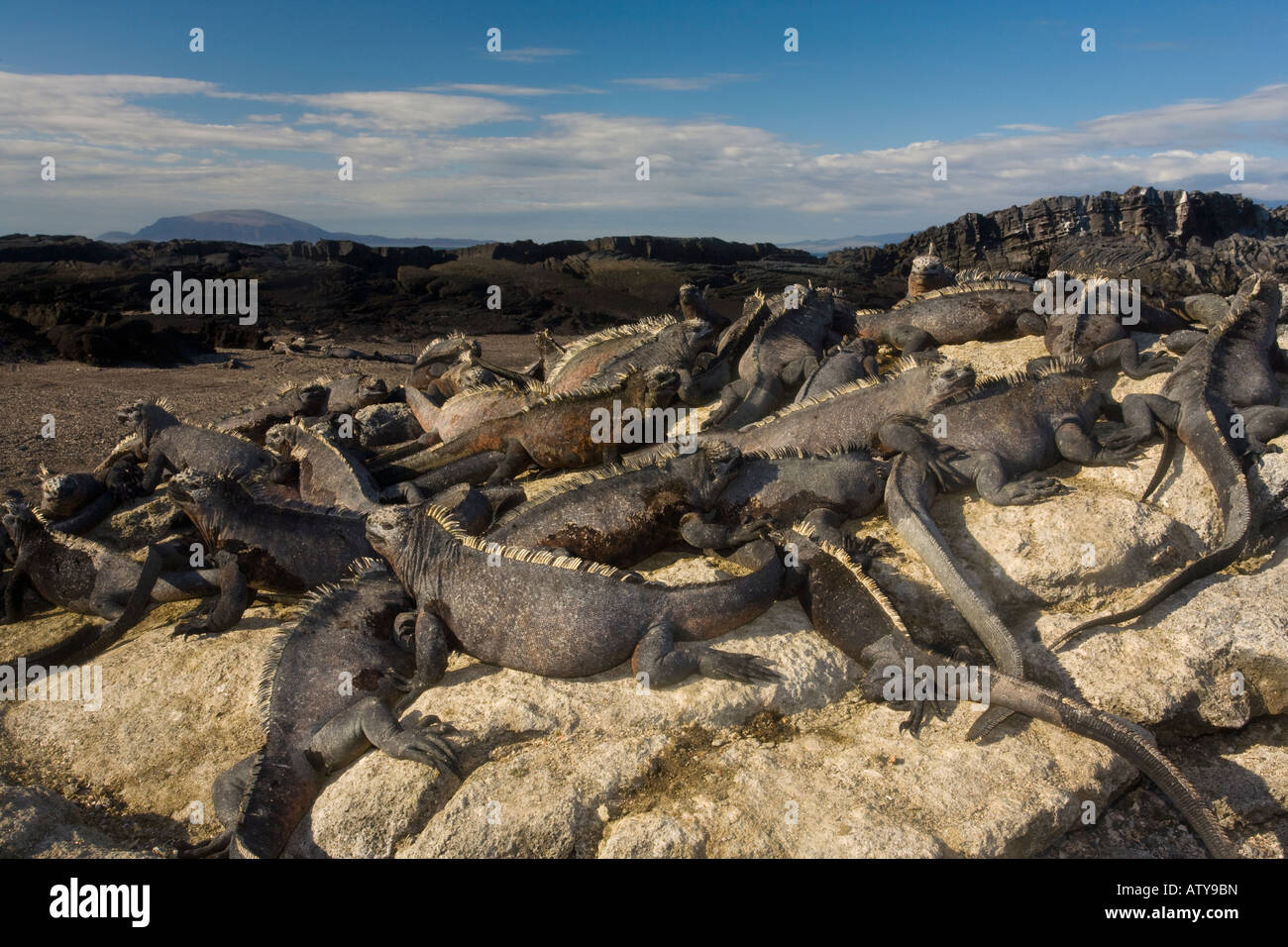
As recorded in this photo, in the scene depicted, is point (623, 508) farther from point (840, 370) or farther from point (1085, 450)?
point (1085, 450)

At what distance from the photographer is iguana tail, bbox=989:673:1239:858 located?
3987 mm

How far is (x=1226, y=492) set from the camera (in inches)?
231

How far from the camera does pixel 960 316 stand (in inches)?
342

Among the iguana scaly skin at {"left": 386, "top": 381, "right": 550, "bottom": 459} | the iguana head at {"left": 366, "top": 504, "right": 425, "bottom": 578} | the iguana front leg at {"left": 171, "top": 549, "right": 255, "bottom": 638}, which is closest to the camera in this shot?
the iguana head at {"left": 366, "top": 504, "right": 425, "bottom": 578}

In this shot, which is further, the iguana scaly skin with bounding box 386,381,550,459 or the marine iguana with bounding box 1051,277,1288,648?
the iguana scaly skin with bounding box 386,381,550,459

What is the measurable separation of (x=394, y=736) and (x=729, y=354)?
584 cm

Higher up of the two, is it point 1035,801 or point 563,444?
point 563,444

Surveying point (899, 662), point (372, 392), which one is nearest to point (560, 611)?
point (899, 662)

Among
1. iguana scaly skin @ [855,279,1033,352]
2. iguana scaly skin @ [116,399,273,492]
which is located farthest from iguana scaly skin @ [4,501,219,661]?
iguana scaly skin @ [855,279,1033,352]

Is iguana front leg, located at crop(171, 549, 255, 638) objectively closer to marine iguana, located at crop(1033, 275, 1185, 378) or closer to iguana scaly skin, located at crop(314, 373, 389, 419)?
iguana scaly skin, located at crop(314, 373, 389, 419)

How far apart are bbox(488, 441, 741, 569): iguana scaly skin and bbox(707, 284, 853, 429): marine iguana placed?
1856 millimetres

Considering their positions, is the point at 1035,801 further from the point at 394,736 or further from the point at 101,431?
the point at 101,431

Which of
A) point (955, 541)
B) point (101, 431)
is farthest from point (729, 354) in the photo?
point (101, 431)

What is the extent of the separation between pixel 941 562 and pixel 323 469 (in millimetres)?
5142
